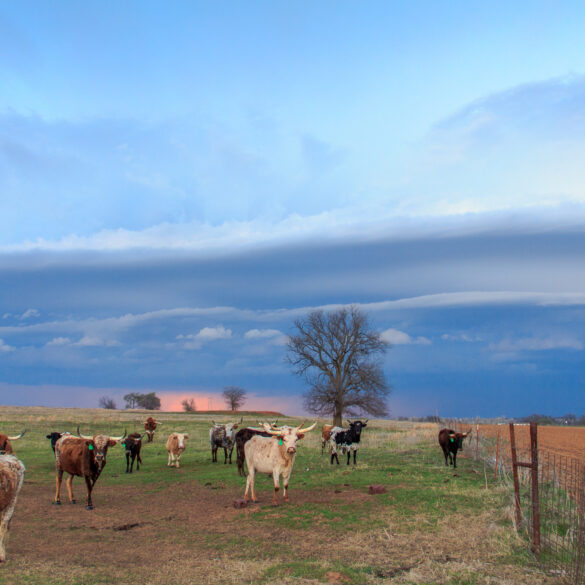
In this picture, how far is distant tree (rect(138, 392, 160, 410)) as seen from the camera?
408 feet

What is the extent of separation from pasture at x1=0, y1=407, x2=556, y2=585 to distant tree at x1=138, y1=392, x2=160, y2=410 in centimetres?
10943

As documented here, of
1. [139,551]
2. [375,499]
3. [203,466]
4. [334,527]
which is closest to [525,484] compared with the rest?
[375,499]

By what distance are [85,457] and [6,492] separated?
5255 mm

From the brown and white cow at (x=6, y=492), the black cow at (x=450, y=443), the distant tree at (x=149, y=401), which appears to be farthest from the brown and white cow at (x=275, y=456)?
the distant tree at (x=149, y=401)

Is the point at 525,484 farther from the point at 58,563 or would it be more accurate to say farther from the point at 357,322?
the point at 357,322

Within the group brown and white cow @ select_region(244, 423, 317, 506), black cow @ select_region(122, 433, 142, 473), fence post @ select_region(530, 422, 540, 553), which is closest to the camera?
fence post @ select_region(530, 422, 540, 553)

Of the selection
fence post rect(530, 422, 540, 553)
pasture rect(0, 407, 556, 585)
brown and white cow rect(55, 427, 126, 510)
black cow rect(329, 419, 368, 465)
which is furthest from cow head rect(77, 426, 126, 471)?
fence post rect(530, 422, 540, 553)

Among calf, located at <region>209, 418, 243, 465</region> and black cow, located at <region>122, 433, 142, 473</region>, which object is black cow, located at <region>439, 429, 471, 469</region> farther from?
black cow, located at <region>122, 433, 142, 473</region>

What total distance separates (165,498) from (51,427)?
97.3 feet

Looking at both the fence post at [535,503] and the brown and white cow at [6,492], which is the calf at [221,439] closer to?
the brown and white cow at [6,492]

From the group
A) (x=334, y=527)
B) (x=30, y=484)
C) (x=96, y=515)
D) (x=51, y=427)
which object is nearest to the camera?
(x=334, y=527)

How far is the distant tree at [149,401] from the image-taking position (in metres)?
124

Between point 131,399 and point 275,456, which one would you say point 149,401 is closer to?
point 131,399

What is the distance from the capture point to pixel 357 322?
49.3 metres
